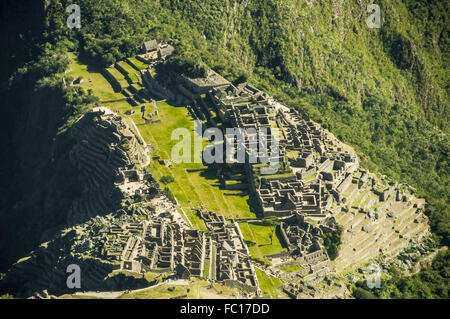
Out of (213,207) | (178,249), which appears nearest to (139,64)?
(213,207)

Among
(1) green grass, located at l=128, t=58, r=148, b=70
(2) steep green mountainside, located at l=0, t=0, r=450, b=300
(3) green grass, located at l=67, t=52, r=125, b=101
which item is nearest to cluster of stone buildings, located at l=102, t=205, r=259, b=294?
(2) steep green mountainside, located at l=0, t=0, r=450, b=300

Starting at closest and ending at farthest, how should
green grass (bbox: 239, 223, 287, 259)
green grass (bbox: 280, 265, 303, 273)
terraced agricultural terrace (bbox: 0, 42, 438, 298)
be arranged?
terraced agricultural terrace (bbox: 0, 42, 438, 298) < green grass (bbox: 280, 265, 303, 273) < green grass (bbox: 239, 223, 287, 259)

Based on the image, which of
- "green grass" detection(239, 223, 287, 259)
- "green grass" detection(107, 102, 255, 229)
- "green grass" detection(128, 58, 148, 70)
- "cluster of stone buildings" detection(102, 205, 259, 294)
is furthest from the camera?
"green grass" detection(128, 58, 148, 70)

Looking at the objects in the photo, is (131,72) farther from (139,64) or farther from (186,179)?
(186,179)

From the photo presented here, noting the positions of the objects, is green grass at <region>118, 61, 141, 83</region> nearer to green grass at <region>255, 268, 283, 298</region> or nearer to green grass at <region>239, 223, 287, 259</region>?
green grass at <region>239, 223, 287, 259</region>

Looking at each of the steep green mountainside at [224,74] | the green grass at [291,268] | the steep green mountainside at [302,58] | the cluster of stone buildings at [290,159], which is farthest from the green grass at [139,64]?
the green grass at [291,268]

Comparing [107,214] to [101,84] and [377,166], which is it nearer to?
[101,84]

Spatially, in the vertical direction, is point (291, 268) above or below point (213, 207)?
below

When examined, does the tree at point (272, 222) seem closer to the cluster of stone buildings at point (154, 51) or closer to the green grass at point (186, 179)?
the green grass at point (186, 179)

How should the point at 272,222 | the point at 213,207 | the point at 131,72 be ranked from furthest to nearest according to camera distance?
the point at 131,72, the point at 213,207, the point at 272,222
